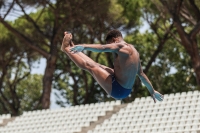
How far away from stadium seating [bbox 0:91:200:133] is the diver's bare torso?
899cm

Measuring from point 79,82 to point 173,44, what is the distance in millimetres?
5739

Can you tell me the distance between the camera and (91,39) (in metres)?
24.9

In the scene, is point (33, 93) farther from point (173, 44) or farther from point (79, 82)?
point (173, 44)

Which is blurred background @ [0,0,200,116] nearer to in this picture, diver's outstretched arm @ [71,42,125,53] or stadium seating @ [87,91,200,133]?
stadium seating @ [87,91,200,133]

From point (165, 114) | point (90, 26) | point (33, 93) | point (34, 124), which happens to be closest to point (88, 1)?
point (90, 26)

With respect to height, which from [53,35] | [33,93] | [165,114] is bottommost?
[33,93]

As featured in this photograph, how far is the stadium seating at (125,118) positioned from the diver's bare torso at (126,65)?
8992 millimetres

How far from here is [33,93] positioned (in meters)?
32.9

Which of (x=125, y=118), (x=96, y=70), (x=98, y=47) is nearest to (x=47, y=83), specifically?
(x=125, y=118)

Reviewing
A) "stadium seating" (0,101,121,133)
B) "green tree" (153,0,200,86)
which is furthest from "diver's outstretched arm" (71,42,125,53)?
"green tree" (153,0,200,86)

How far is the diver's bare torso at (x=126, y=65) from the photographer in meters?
6.61

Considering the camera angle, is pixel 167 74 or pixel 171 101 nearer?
pixel 171 101

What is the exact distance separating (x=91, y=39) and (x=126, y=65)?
721 inches

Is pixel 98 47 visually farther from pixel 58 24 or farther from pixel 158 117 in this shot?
pixel 58 24
